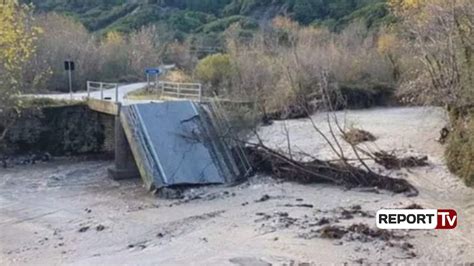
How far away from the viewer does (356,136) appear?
26.2 meters

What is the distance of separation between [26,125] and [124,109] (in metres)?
6.35

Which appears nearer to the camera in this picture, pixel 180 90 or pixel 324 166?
pixel 324 166

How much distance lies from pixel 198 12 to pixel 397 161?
188ft

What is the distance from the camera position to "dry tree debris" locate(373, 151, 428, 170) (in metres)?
22.5

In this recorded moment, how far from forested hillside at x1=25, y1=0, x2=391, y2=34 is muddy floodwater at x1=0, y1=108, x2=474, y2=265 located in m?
38.0

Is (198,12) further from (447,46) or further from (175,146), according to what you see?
(447,46)

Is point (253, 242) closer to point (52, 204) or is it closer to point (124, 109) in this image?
point (52, 204)

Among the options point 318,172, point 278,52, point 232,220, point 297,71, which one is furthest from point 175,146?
point 278,52

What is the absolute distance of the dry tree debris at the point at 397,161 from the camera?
22.5m

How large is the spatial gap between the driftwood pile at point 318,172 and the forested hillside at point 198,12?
36335 mm

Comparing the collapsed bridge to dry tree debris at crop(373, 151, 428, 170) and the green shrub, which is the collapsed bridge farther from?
the green shrub

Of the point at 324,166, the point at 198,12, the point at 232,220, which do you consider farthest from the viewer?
the point at 198,12

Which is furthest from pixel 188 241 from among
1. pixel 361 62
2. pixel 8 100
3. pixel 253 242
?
pixel 361 62

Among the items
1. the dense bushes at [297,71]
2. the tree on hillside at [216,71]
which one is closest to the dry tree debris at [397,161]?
the dense bushes at [297,71]
